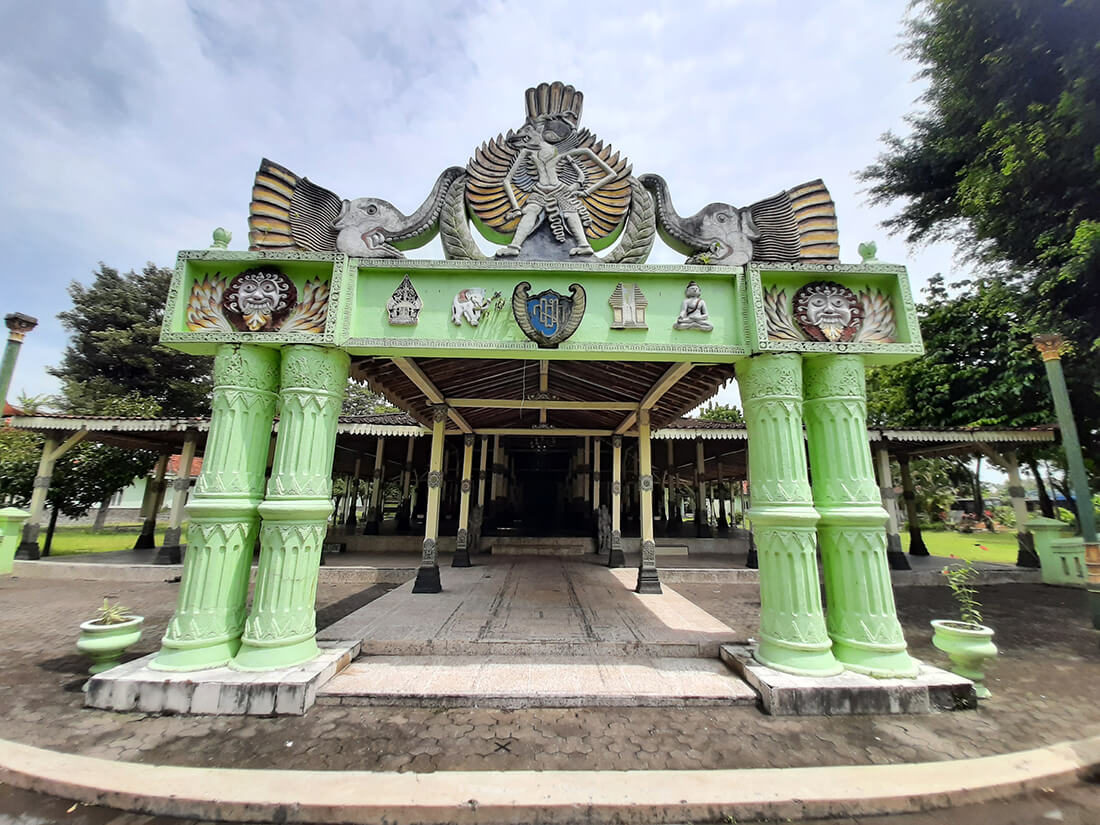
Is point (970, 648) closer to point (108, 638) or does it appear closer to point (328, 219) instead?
point (328, 219)

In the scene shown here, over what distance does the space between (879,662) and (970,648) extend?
2.34ft

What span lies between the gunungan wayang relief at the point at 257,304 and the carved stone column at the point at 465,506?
506 centimetres

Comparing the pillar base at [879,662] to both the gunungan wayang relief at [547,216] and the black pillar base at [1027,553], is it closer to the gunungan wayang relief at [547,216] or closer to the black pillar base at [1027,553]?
the gunungan wayang relief at [547,216]

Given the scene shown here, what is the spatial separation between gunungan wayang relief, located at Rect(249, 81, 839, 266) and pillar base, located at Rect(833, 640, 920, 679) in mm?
3534

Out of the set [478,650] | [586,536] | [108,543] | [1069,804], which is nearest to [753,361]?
[1069,804]

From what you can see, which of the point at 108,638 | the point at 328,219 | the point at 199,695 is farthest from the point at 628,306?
the point at 108,638

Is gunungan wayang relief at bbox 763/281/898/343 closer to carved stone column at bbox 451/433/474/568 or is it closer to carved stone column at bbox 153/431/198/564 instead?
carved stone column at bbox 451/433/474/568

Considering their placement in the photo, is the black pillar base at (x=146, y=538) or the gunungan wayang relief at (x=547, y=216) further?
the black pillar base at (x=146, y=538)

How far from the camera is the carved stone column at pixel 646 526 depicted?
719 cm

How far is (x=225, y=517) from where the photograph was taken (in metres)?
3.75

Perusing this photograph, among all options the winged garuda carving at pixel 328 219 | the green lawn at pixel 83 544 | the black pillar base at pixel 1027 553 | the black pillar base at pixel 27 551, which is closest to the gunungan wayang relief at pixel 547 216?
the winged garuda carving at pixel 328 219

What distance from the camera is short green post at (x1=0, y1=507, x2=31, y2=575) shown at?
9055mm

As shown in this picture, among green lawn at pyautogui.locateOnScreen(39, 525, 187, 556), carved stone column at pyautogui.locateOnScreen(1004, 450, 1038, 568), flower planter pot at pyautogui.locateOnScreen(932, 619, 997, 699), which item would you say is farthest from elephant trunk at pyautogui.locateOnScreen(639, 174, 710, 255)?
green lawn at pyautogui.locateOnScreen(39, 525, 187, 556)

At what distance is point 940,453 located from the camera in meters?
11.7
